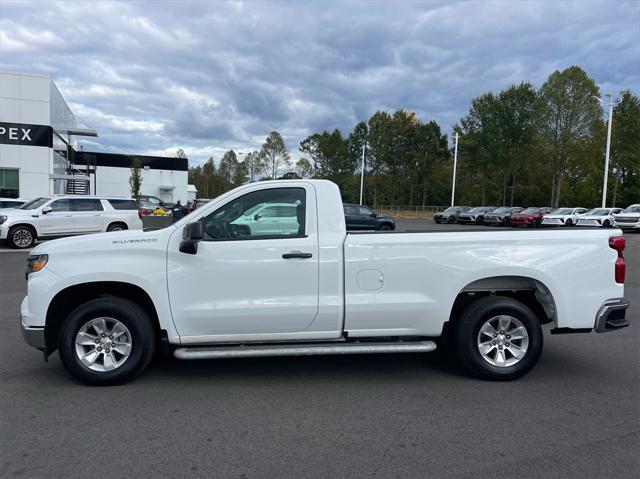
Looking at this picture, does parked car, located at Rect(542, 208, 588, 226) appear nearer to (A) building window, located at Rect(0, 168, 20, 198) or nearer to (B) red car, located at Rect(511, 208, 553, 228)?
(B) red car, located at Rect(511, 208, 553, 228)

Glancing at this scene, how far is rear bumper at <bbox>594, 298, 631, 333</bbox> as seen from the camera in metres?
5.03

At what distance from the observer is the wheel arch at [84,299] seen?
482 centimetres

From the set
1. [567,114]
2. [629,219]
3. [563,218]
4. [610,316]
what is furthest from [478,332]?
[567,114]

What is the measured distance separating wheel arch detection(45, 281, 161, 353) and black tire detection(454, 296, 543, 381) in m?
2.93

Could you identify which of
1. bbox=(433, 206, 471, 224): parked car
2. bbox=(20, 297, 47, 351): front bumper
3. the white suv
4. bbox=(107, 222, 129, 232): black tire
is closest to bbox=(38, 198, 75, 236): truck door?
the white suv

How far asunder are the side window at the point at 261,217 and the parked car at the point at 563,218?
36565 millimetres

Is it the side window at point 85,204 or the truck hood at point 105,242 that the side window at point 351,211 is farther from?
the truck hood at point 105,242

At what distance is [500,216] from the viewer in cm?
4319

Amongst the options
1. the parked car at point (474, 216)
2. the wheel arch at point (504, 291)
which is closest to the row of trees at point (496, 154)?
the parked car at point (474, 216)

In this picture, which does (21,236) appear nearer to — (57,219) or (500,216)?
(57,219)

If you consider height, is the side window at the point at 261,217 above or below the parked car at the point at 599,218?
below

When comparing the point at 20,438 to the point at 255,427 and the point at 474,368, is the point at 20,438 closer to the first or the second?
the point at 255,427

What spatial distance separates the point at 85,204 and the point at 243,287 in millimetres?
15124

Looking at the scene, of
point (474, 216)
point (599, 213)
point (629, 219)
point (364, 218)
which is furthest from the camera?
point (474, 216)
